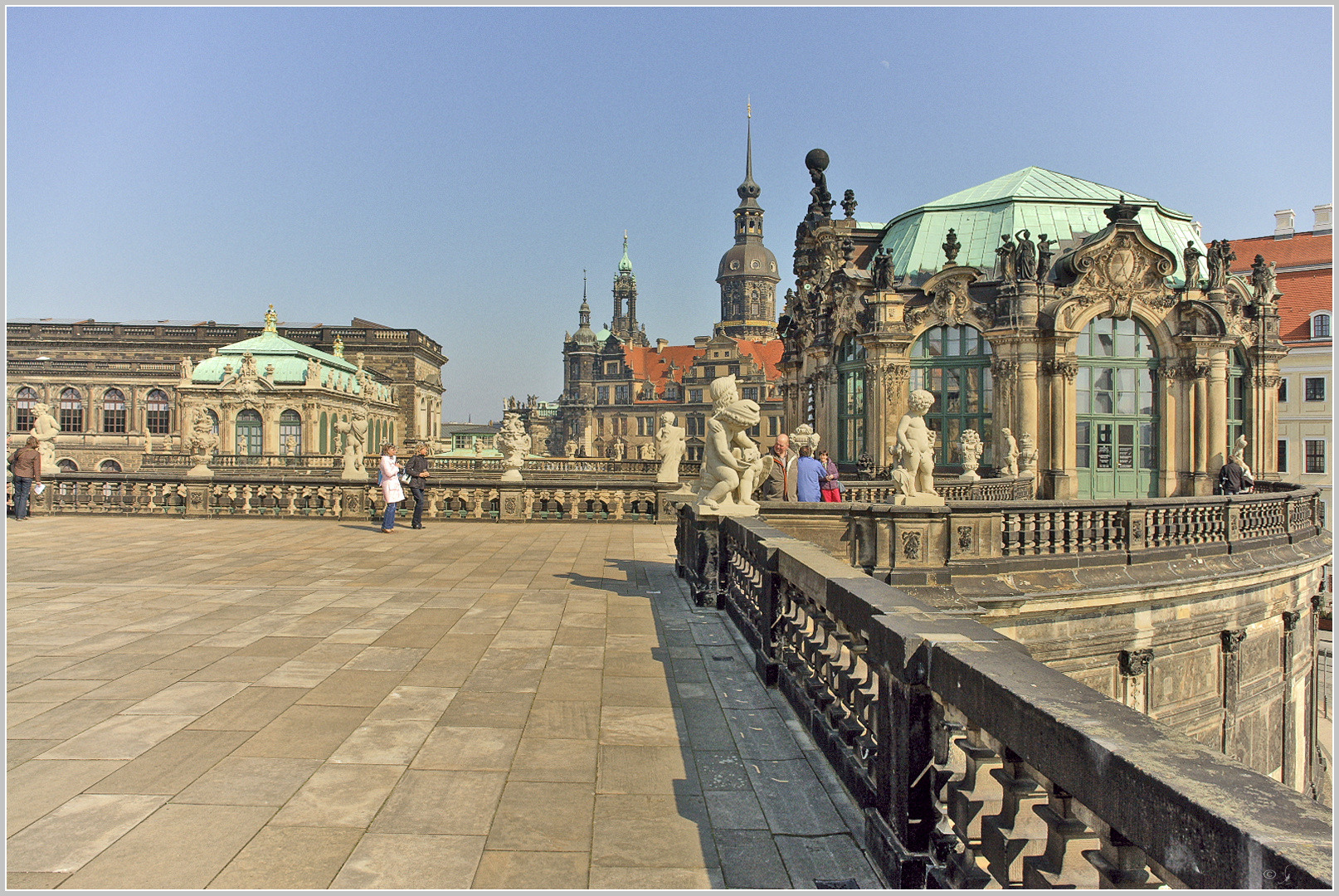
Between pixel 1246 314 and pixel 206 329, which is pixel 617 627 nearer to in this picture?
pixel 1246 314

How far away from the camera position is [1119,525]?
12.3 metres

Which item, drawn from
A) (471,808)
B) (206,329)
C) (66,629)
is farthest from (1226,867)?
(206,329)

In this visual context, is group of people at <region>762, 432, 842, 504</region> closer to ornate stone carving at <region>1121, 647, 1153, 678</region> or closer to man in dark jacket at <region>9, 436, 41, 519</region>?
ornate stone carving at <region>1121, 647, 1153, 678</region>

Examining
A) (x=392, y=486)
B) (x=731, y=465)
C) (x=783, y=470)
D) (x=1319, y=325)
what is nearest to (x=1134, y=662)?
(x=783, y=470)

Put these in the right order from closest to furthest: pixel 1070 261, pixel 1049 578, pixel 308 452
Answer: pixel 1049 578
pixel 1070 261
pixel 308 452

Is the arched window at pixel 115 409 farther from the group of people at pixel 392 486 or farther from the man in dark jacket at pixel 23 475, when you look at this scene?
the group of people at pixel 392 486

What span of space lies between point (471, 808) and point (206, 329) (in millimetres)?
73180

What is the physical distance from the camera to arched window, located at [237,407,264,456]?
146ft

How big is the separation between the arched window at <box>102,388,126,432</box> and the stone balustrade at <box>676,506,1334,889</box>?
225 ft

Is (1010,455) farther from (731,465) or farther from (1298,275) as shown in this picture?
(1298,275)

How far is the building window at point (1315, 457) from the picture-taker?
1601 inches

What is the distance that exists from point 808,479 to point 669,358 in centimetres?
10189

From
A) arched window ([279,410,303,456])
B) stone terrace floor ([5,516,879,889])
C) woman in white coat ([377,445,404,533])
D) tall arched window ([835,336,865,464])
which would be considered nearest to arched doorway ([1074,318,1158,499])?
tall arched window ([835,336,865,464])

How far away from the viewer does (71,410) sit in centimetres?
6112
